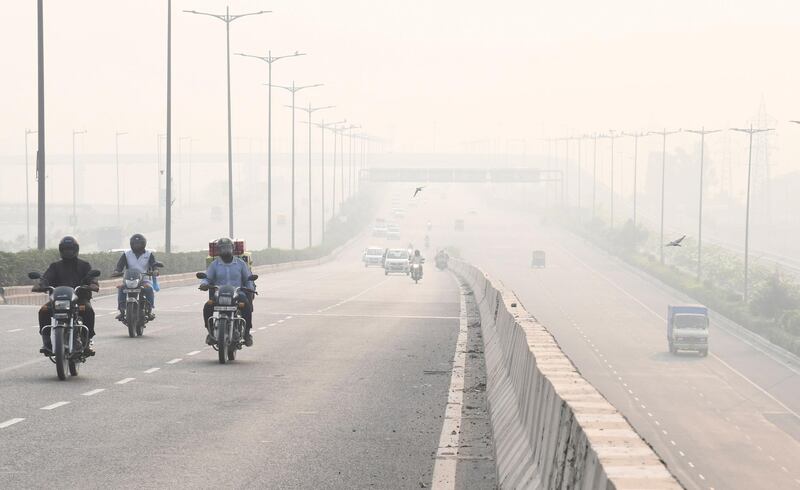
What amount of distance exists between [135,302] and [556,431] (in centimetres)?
1703

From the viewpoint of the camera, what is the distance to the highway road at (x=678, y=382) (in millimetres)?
62625

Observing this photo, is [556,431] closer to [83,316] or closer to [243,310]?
[83,316]

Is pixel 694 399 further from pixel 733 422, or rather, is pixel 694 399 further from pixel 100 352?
pixel 100 352

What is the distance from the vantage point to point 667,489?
575 centimetres

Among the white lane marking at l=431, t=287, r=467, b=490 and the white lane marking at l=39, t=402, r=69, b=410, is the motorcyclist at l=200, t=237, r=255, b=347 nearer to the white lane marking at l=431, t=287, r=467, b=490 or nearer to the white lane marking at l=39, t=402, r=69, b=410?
Answer: the white lane marking at l=431, t=287, r=467, b=490

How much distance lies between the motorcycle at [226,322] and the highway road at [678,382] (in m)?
24.3

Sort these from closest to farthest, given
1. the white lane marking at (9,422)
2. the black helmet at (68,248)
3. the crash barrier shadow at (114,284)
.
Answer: the white lane marking at (9,422) < the black helmet at (68,248) < the crash barrier shadow at (114,284)

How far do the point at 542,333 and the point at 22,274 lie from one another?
84.9 ft

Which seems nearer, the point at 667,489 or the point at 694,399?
the point at 667,489

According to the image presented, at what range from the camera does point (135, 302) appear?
24891mm

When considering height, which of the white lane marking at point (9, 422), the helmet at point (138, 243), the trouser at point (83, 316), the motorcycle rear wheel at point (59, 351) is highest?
the helmet at point (138, 243)

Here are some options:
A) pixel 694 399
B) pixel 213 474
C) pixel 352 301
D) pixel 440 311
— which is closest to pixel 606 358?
pixel 694 399

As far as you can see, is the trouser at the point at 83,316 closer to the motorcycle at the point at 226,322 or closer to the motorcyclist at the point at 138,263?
the motorcycle at the point at 226,322

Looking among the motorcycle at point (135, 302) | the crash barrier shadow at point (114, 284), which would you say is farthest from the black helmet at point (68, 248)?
the crash barrier shadow at point (114, 284)
